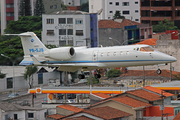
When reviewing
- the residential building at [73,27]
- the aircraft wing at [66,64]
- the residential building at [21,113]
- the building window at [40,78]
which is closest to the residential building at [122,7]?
the residential building at [73,27]

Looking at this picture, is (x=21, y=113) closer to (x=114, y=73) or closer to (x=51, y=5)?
(x=114, y=73)

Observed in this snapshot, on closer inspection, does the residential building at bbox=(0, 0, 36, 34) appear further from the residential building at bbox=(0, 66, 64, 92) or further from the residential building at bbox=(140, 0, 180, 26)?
the residential building at bbox=(0, 66, 64, 92)

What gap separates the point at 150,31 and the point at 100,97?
6848 centimetres

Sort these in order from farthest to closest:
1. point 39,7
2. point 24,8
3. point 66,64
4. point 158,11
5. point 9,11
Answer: point 9,11, point 39,7, point 24,8, point 158,11, point 66,64

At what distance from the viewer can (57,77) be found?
104 meters

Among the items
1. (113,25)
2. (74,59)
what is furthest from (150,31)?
(74,59)

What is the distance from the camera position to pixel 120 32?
12269 cm

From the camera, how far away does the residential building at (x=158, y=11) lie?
488 feet

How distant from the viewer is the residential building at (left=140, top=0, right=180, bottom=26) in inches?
5851

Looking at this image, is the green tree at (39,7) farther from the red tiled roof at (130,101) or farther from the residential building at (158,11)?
the red tiled roof at (130,101)

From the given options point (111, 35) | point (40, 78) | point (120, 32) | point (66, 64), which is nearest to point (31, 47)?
point (66, 64)

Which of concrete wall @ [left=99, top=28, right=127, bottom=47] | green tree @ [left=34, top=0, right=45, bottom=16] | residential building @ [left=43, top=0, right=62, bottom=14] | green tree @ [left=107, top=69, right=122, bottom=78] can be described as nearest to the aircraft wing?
green tree @ [left=107, top=69, right=122, bottom=78]

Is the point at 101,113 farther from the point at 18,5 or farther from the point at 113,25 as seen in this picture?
the point at 18,5

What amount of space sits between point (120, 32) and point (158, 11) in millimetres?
33355
